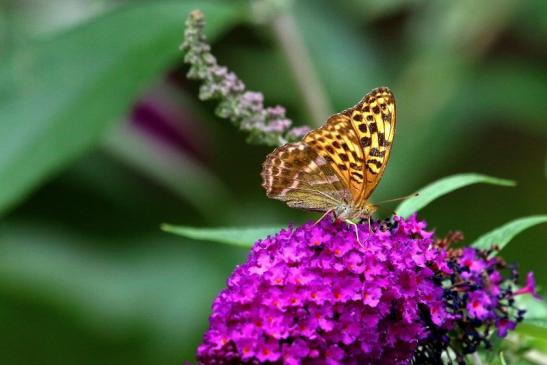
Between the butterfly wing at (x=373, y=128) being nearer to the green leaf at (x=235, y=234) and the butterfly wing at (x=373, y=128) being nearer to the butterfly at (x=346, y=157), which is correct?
the butterfly at (x=346, y=157)

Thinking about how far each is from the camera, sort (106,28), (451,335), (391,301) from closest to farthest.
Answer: (391,301) < (451,335) < (106,28)

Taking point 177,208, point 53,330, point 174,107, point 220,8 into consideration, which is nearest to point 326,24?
point 174,107

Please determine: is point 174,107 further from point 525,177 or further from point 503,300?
point 503,300

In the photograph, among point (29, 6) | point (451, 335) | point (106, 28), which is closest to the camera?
point (451, 335)

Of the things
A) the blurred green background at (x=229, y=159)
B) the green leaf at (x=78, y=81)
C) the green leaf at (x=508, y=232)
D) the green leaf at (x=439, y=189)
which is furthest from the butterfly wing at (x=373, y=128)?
the blurred green background at (x=229, y=159)

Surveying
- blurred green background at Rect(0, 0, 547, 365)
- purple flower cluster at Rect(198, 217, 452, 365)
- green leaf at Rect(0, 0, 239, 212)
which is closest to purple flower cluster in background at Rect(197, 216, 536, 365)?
purple flower cluster at Rect(198, 217, 452, 365)

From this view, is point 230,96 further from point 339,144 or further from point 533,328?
point 533,328

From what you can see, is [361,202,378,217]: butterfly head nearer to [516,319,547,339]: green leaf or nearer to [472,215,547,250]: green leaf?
[472,215,547,250]: green leaf
